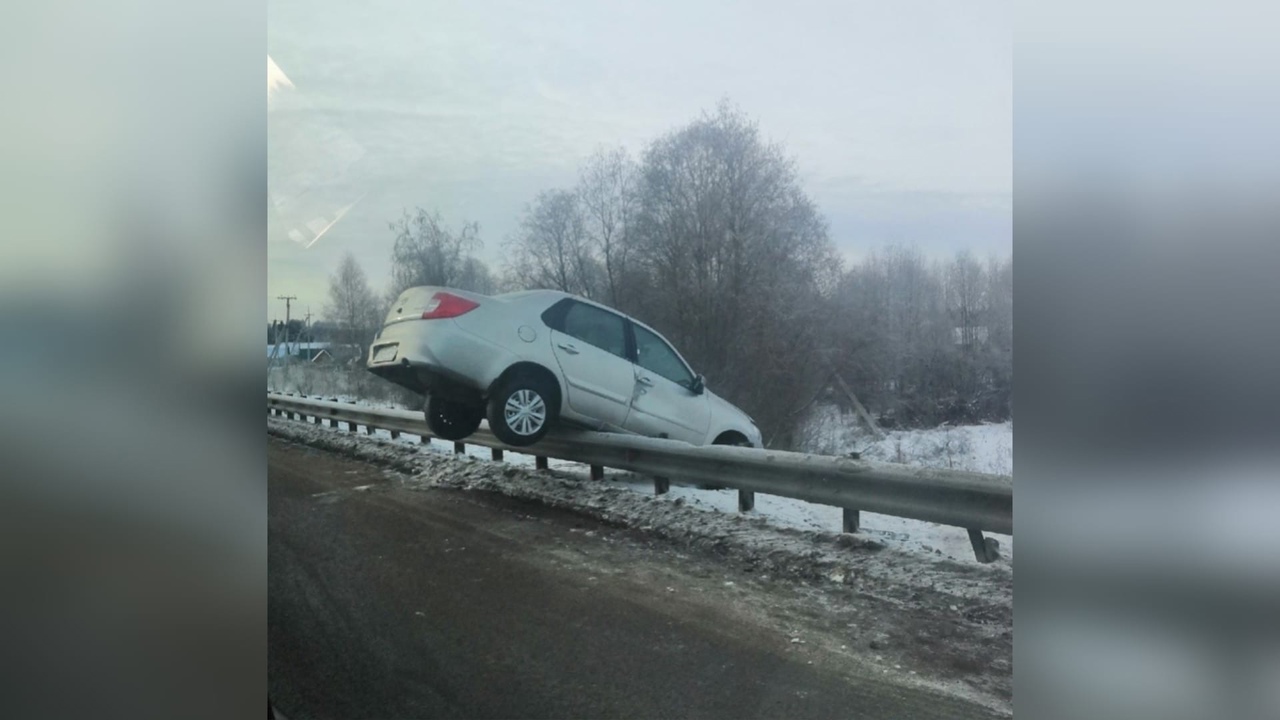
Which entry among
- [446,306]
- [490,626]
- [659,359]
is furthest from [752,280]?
[490,626]

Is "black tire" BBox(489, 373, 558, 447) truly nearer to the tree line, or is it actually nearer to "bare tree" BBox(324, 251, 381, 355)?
the tree line

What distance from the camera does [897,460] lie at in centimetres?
174

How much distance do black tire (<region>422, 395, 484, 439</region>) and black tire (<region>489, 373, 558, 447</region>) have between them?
79 mm

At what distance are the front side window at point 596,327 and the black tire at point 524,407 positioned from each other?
0.19 metres

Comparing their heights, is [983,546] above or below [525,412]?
below

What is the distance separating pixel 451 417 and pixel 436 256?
0.47 meters

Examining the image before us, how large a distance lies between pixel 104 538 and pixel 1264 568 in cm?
233

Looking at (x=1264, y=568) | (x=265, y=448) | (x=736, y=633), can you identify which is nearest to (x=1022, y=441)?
(x=1264, y=568)

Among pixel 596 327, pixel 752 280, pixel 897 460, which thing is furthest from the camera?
pixel 596 327

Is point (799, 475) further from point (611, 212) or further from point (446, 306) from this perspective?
point (446, 306)

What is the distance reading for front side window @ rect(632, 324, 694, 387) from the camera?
6.92 feet

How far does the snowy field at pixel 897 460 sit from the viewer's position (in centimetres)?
153

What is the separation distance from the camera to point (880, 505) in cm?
178

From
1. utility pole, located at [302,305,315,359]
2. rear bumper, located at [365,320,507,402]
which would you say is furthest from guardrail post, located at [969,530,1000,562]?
utility pole, located at [302,305,315,359]
